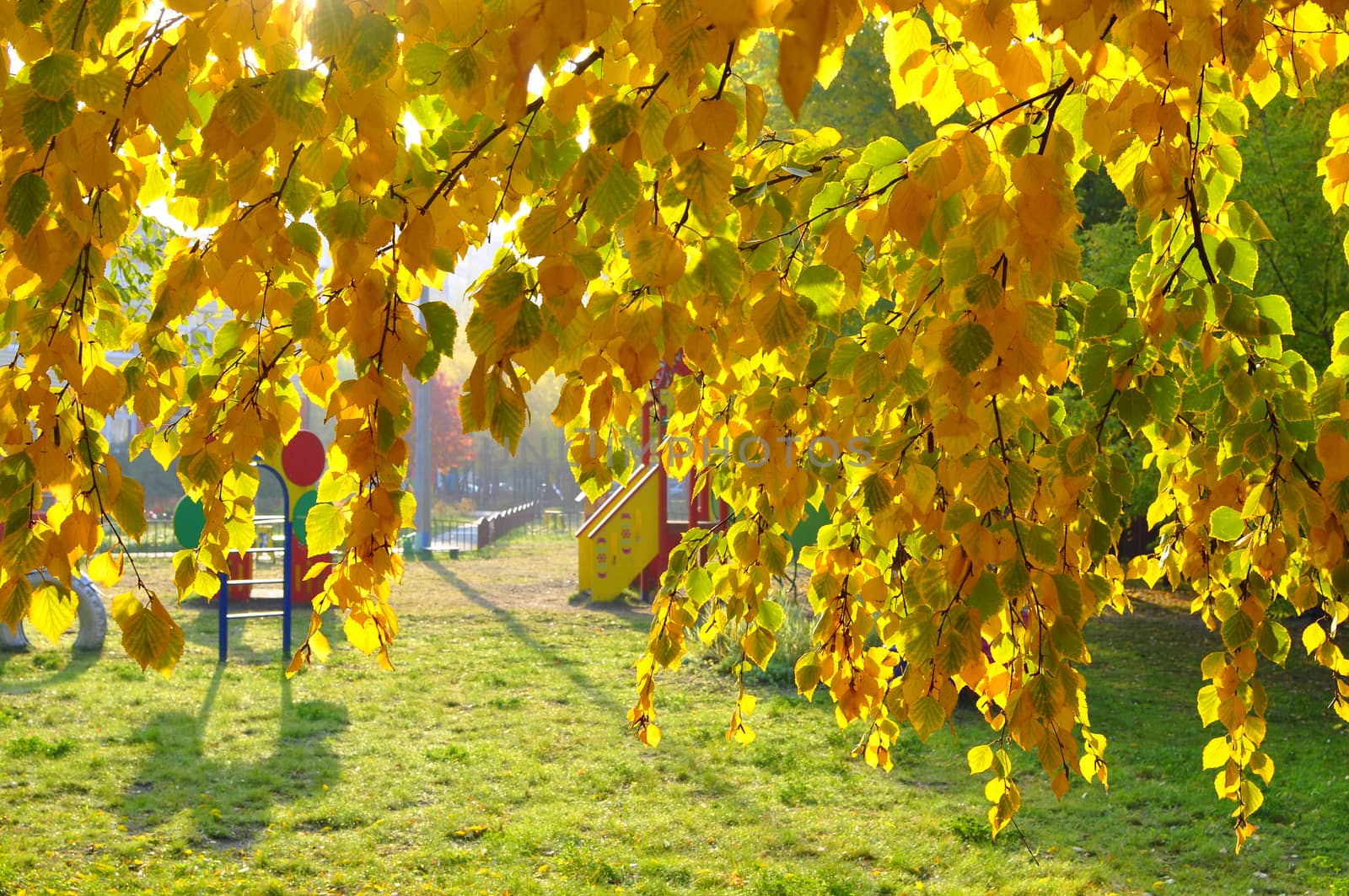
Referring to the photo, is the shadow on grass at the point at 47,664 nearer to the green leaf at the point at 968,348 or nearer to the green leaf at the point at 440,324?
the green leaf at the point at 440,324

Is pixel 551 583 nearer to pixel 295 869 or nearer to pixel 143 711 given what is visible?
pixel 143 711

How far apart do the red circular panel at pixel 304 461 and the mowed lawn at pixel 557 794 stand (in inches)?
80.8

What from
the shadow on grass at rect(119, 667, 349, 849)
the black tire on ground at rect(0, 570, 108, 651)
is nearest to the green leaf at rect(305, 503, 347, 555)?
the shadow on grass at rect(119, 667, 349, 849)

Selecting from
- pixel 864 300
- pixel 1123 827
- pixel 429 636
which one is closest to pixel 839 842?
pixel 1123 827

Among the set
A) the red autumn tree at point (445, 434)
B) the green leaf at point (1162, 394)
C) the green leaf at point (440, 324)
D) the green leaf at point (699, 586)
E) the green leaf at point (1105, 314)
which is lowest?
the green leaf at point (699, 586)

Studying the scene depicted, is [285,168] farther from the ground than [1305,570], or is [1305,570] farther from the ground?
[285,168]

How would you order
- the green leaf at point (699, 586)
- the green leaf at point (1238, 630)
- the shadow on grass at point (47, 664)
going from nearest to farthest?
the green leaf at point (1238, 630), the green leaf at point (699, 586), the shadow on grass at point (47, 664)

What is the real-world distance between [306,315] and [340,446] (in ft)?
0.66

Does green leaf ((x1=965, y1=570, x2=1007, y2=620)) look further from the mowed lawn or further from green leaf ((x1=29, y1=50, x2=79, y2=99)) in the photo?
the mowed lawn

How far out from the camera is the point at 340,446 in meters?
1.72

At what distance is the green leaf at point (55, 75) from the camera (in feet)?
3.81

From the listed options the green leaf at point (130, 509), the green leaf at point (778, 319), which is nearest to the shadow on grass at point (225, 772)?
the green leaf at point (130, 509)

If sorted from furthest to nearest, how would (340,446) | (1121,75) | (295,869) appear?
(295,869) < (1121,75) < (340,446)

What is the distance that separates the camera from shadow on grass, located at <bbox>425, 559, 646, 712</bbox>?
25.6ft
